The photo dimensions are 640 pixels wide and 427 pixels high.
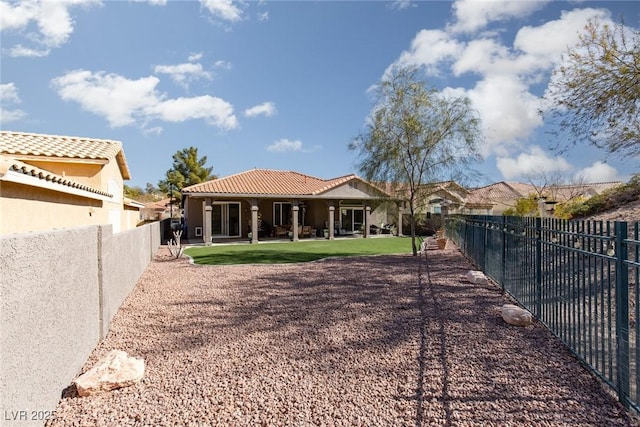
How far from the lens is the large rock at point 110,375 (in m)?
3.67

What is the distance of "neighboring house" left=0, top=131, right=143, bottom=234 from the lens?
6.16 m

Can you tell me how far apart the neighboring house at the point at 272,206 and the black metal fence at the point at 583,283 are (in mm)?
15871

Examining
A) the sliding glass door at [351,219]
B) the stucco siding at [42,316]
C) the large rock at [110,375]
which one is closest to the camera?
the stucco siding at [42,316]

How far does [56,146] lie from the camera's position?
1235 centimetres

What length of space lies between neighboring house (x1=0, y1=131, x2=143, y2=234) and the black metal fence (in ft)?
26.1

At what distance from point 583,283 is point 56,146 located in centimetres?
1535

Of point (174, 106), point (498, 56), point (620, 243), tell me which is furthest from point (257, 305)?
point (174, 106)

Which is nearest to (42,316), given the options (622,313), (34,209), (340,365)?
(340,365)

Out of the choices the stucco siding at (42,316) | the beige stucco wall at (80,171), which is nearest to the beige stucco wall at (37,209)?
the beige stucco wall at (80,171)

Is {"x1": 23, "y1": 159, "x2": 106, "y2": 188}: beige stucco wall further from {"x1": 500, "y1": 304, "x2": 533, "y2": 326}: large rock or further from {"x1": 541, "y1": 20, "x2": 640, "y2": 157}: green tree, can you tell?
{"x1": 541, "y1": 20, "x2": 640, "y2": 157}: green tree

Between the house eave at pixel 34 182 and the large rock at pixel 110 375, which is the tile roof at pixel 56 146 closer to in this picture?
the house eave at pixel 34 182

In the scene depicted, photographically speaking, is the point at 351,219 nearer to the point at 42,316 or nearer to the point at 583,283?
the point at 583,283

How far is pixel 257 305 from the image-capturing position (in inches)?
287

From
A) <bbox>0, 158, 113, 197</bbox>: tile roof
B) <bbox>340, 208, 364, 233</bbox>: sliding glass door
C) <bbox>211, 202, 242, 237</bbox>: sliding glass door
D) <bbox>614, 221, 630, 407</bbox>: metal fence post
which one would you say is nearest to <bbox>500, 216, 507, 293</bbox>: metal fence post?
<bbox>614, 221, 630, 407</bbox>: metal fence post
